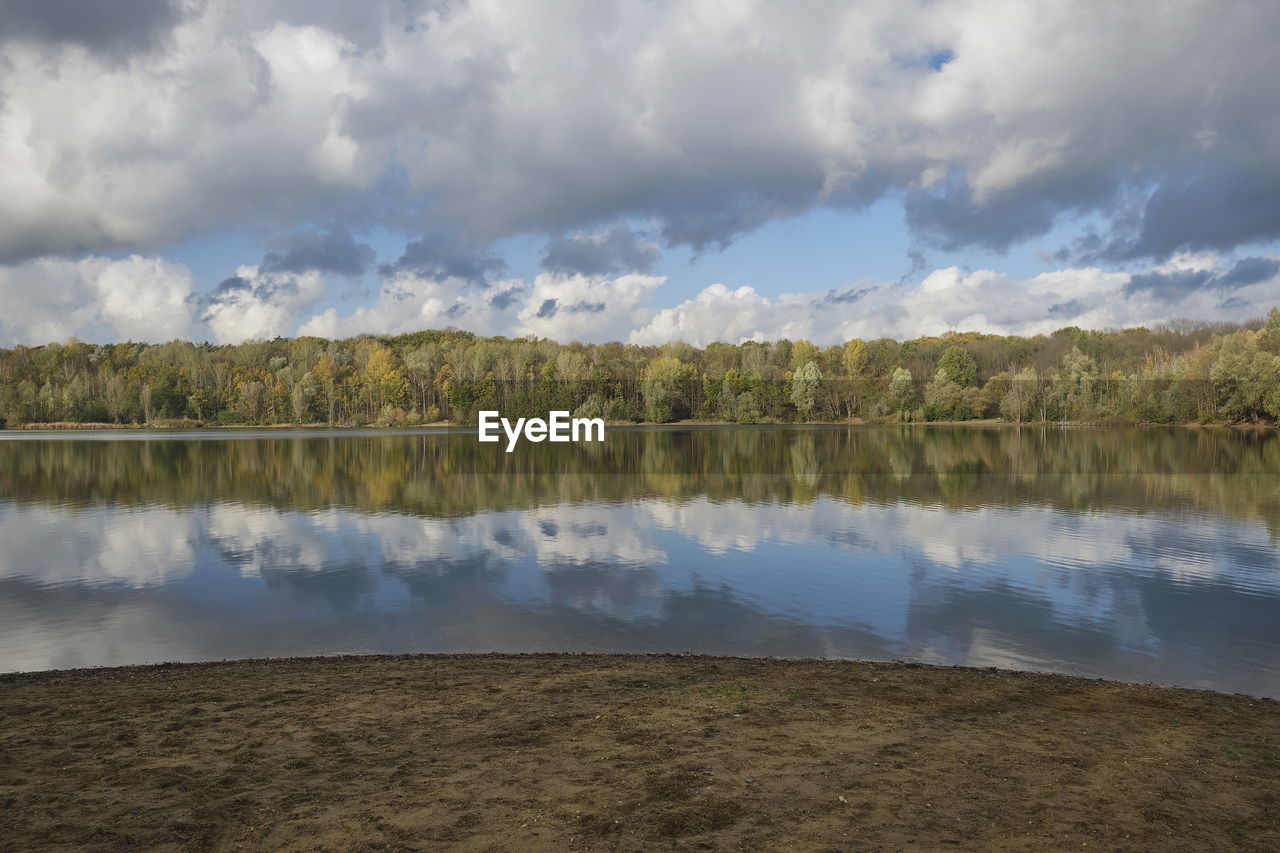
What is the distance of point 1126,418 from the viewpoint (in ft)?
314

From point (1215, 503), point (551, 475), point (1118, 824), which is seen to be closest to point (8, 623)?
point (1118, 824)

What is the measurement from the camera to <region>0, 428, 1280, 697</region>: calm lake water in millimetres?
11195

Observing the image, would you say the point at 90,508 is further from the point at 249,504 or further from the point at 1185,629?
the point at 1185,629

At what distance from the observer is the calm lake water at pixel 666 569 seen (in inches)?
441

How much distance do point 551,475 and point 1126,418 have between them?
85.1m

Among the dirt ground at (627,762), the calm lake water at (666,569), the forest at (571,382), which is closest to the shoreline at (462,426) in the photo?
the forest at (571,382)

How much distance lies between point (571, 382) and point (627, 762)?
394 ft

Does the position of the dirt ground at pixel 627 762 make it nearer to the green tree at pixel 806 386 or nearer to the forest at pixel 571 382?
the forest at pixel 571 382

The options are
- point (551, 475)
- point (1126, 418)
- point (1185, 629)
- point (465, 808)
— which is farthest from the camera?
point (1126, 418)

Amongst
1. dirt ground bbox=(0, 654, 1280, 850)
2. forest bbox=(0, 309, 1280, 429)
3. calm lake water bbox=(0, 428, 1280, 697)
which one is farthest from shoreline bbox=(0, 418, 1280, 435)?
dirt ground bbox=(0, 654, 1280, 850)

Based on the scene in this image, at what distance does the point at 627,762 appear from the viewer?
606 centimetres

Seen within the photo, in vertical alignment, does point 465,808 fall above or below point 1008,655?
above

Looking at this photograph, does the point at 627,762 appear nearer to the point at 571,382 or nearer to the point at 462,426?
the point at 462,426

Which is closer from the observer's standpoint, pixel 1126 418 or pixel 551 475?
pixel 551 475
